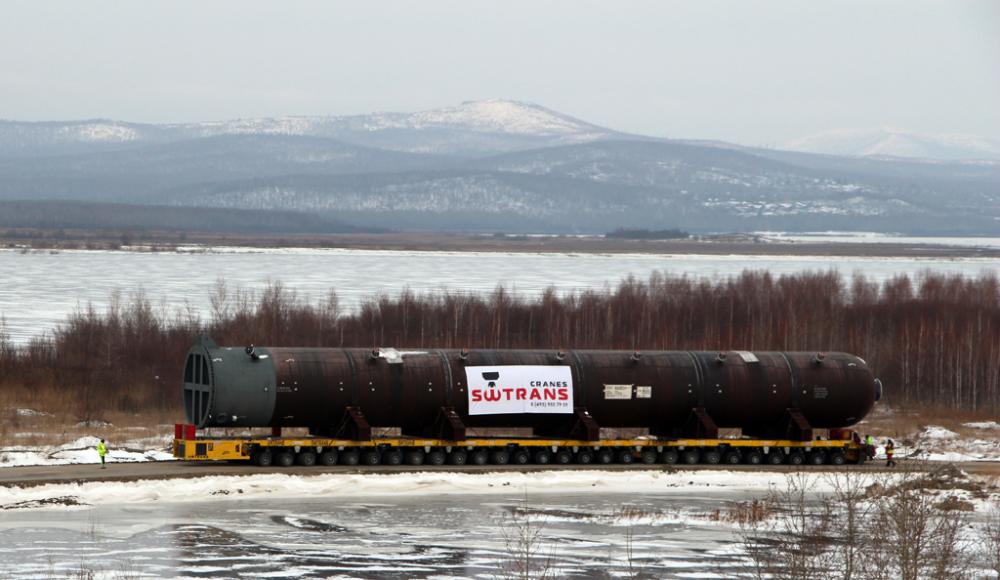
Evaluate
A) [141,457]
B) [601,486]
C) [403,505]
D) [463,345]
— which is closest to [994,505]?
[601,486]

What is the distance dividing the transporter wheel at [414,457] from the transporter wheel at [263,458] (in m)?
4.42

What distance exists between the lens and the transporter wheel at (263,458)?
47.0 meters

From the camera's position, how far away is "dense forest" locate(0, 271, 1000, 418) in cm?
6900

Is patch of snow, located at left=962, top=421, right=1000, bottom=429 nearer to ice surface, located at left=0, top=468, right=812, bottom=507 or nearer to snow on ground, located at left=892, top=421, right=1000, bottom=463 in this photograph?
snow on ground, located at left=892, top=421, right=1000, bottom=463

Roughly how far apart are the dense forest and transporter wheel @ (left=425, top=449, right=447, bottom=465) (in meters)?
19.4

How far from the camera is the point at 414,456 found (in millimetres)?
48719

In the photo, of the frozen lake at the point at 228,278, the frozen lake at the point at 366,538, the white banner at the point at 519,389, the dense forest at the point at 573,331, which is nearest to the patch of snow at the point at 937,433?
the dense forest at the point at 573,331

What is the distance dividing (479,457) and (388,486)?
15.8 ft

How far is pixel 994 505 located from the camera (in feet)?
143

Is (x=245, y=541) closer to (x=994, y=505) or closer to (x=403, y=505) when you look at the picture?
(x=403, y=505)

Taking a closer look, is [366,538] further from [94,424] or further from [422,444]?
[94,424]

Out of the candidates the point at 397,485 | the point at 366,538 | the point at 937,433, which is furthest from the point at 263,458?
the point at 937,433

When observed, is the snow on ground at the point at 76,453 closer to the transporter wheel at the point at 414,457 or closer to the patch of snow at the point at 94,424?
the patch of snow at the point at 94,424

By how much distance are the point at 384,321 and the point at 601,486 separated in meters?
38.7
